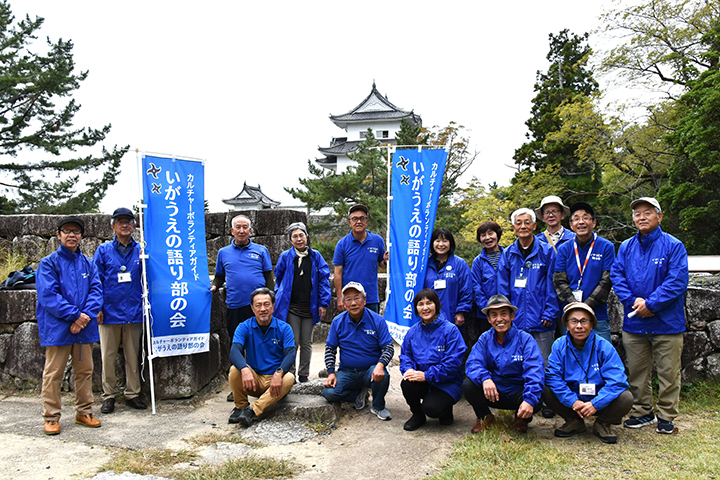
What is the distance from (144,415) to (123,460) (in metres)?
1.12

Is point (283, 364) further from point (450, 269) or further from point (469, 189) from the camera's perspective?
point (469, 189)

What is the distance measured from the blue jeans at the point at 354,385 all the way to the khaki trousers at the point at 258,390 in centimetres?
36

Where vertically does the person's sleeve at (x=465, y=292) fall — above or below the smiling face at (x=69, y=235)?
below

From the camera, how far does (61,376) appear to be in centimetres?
408

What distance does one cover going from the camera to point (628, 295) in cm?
378

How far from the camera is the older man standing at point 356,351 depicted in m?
4.14

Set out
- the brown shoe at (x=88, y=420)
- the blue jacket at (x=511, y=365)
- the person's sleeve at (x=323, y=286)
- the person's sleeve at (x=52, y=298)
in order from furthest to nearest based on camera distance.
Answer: the person's sleeve at (x=323, y=286), the brown shoe at (x=88, y=420), the person's sleeve at (x=52, y=298), the blue jacket at (x=511, y=365)

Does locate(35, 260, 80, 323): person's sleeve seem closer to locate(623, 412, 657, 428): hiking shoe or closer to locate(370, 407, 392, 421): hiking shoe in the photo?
locate(370, 407, 392, 421): hiking shoe

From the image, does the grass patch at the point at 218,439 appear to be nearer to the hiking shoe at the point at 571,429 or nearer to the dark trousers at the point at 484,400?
the dark trousers at the point at 484,400

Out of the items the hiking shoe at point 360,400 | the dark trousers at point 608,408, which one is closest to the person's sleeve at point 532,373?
the dark trousers at point 608,408

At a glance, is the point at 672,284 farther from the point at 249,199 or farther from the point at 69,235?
the point at 249,199

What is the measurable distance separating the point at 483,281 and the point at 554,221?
2.71 ft

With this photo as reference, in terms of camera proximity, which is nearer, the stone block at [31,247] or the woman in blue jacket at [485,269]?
the woman in blue jacket at [485,269]

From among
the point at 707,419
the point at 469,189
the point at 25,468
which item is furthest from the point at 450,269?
the point at 469,189
